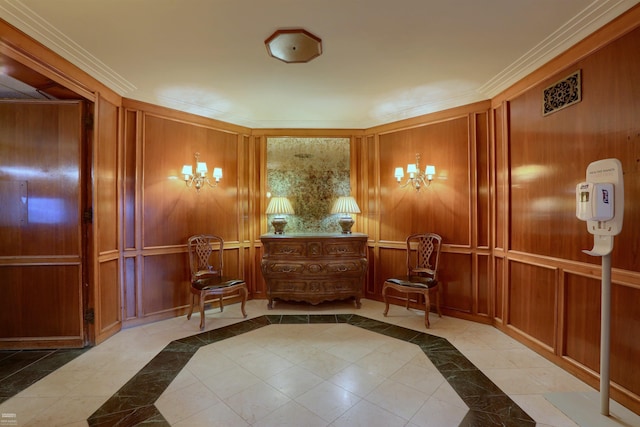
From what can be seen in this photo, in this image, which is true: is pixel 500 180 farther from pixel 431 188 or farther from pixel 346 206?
pixel 346 206

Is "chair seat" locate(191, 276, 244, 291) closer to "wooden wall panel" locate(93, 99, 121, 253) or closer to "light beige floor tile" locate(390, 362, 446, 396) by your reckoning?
"wooden wall panel" locate(93, 99, 121, 253)

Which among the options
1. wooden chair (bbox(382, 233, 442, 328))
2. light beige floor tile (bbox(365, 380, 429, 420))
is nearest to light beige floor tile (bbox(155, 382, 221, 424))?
light beige floor tile (bbox(365, 380, 429, 420))

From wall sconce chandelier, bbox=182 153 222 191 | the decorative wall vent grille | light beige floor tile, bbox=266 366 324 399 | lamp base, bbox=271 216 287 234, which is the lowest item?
light beige floor tile, bbox=266 366 324 399

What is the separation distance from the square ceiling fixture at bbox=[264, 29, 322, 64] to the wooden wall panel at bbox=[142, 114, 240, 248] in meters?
1.97

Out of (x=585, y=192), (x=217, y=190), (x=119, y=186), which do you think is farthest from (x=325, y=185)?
(x=585, y=192)

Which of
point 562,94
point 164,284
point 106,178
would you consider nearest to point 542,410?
point 562,94

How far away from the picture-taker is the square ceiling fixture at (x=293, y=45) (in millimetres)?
2328

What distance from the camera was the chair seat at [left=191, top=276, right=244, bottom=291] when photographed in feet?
11.2

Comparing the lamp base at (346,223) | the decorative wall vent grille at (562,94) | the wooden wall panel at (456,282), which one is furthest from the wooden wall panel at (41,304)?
the decorative wall vent grille at (562,94)

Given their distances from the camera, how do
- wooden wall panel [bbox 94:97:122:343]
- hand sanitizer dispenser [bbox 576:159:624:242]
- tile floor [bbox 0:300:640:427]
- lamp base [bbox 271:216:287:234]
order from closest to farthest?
hand sanitizer dispenser [bbox 576:159:624:242] → tile floor [bbox 0:300:640:427] → wooden wall panel [bbox 94:97:122:343] → lamp base [bbox 271:216:287:234]

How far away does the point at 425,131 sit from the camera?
157 inches

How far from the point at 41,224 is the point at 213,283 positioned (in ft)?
5.99

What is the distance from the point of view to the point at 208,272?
3775 millimetres

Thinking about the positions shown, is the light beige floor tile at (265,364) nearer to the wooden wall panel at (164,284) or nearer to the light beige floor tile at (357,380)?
the light beige floor tile at (357,380)
